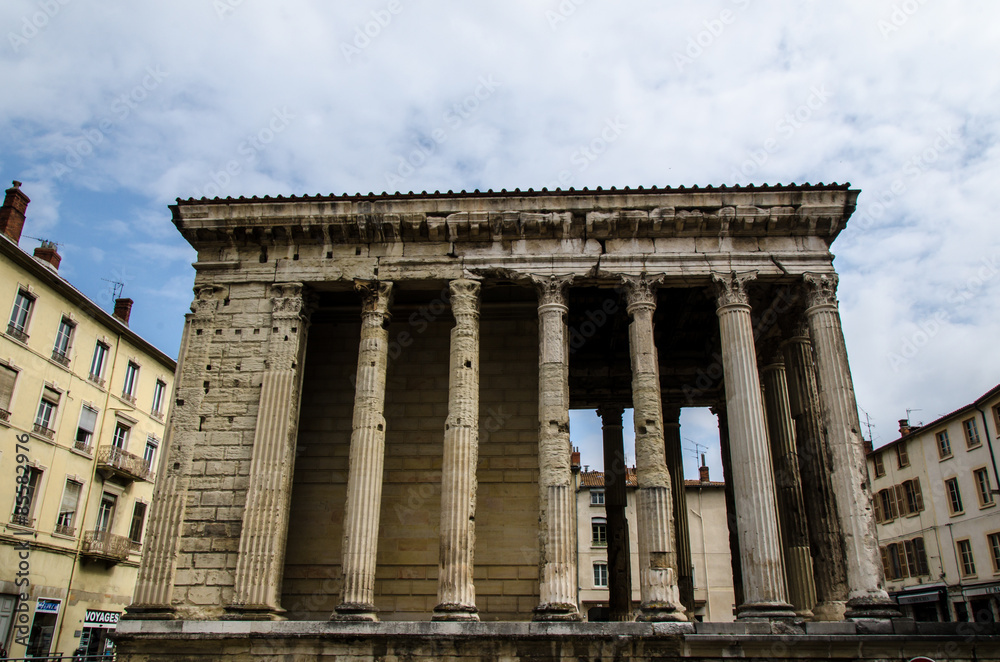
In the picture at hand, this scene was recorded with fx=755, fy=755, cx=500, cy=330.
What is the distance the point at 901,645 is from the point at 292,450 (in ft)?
35.9

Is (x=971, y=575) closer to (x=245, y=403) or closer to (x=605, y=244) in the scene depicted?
(x=605, y=244)

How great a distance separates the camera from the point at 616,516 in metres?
18.9

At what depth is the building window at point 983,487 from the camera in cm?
2658

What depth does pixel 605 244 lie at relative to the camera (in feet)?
50.0

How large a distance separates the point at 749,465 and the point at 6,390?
18946 millimetres

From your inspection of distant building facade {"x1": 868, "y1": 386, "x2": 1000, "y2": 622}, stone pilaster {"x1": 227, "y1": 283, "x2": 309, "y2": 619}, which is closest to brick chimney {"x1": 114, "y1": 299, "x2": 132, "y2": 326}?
stone pilaster {"x1": 227, "y1": 283, "x2": 309, "y2": 619}

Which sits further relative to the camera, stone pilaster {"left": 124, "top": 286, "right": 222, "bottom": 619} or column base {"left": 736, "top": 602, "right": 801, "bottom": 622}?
stone pilaster {"left": 124, "top": 286, "right": 222, "bottom": 619}

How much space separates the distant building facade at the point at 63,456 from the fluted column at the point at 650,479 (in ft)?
55.1

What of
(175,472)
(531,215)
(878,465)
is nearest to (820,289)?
(531,215)

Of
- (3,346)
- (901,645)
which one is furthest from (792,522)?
(3,346)

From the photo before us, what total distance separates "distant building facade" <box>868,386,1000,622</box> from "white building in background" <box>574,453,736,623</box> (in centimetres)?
713

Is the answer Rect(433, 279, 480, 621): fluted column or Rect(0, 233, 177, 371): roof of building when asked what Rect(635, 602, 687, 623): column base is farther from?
Rect(0, 233, 177, 371): roof of building

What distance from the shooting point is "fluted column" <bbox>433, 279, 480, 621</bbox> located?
12.9m

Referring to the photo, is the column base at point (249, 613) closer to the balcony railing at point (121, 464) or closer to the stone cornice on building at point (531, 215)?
the stone cornice on building at point (531, 215)
